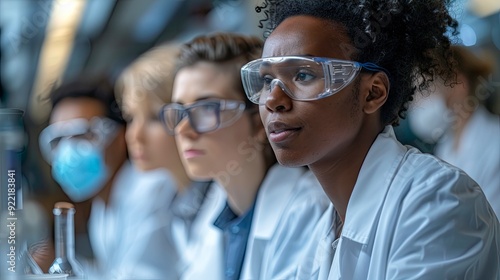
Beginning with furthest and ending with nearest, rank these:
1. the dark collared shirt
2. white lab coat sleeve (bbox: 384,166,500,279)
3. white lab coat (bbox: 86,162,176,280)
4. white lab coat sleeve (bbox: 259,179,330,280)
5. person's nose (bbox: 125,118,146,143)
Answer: person's nose (bbox: 125,118,146,143) < white lab coat (bbox: 86,162,176,280) < the dark collared shirt < white lab coat sleeve (bbox: 259,179,330,280) < white lab coat sleeve (bbox: 384,166,500,279)

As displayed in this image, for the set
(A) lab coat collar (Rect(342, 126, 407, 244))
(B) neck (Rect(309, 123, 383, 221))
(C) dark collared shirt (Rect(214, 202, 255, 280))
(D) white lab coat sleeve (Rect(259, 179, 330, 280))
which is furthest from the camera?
(C) dark collared shirt (Rect(214, 202, 255, 280))

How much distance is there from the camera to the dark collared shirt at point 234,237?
1908 millimetres

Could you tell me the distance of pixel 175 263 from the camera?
7.16 ft

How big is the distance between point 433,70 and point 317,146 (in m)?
0.33

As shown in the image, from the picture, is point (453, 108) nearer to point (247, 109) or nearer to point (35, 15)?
point (247, 109)

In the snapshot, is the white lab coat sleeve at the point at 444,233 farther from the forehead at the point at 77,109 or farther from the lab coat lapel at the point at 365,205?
the forehead at the point at 77,109

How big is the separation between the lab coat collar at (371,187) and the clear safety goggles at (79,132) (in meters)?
1.17

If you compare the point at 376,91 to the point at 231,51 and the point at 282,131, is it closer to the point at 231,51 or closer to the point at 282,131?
the point at 282,131

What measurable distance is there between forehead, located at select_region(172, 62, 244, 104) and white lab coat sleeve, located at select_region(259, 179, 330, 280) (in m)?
0.40

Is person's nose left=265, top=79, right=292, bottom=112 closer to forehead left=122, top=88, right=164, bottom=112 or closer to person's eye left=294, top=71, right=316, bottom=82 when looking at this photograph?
person's eye left=294, top=71, right=316, bottom=82

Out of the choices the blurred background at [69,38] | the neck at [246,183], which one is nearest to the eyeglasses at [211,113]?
the neck at [246,183]

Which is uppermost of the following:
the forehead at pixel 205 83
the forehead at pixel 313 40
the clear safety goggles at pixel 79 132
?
the forehead at pixel 313 40

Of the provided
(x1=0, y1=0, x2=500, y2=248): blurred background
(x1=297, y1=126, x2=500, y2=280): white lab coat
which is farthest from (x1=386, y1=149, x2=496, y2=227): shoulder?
(x1=0, y1=0, x2=500, y2=248): blurred background

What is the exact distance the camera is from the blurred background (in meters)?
2.40
